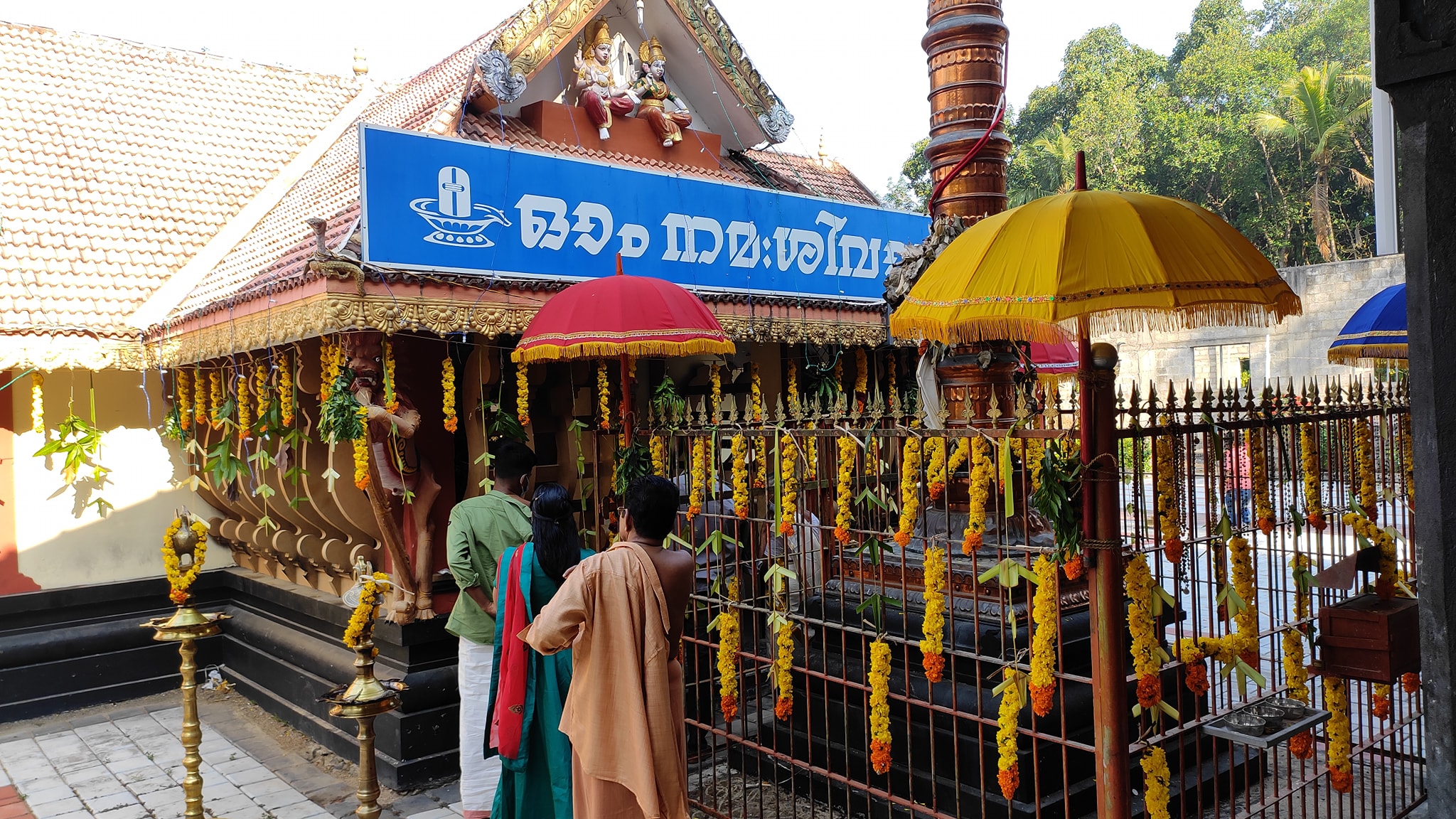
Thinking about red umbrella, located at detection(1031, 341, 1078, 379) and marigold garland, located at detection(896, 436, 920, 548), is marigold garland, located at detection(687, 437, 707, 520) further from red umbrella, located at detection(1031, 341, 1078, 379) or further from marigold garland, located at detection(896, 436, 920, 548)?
red umbrella, located at detection(1031, 341, 1078, 379)

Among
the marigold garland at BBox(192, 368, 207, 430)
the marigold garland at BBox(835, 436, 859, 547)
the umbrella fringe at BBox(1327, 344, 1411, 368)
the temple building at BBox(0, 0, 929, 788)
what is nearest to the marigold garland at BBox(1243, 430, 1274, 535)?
the marigold garland at BBox(835, 436, 859, 547)

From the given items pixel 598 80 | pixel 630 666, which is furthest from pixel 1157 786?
pixel 598 80

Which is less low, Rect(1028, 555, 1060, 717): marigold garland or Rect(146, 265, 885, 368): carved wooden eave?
Rect(146, 265, 885, 368): carved wooden eave

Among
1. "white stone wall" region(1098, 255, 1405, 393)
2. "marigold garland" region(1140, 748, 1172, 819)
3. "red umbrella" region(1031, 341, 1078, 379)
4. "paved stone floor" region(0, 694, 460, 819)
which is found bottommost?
"paved stone floor" region(0, 694, 460, 819)

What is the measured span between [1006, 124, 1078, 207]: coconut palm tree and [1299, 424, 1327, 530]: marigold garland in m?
26.7

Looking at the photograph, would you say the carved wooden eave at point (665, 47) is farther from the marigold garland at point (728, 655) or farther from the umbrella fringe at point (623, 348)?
the marigold garland at point (728, 655)

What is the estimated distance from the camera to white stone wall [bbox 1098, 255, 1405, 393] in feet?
→ 67.7

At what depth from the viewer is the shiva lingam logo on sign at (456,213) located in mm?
5602

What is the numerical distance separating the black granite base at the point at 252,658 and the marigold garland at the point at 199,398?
1487 millimetres

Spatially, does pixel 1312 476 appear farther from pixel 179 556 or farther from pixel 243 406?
pixel 243 406

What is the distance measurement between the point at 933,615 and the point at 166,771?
529cm

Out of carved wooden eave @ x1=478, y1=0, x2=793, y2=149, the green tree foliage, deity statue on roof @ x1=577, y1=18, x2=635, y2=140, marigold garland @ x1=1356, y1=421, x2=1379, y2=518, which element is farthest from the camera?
the green tree foliage

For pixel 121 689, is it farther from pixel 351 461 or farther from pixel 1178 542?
pixel 1178 542

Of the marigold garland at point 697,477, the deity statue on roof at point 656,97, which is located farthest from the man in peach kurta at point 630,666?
the deity statue on roof at point 656,97
